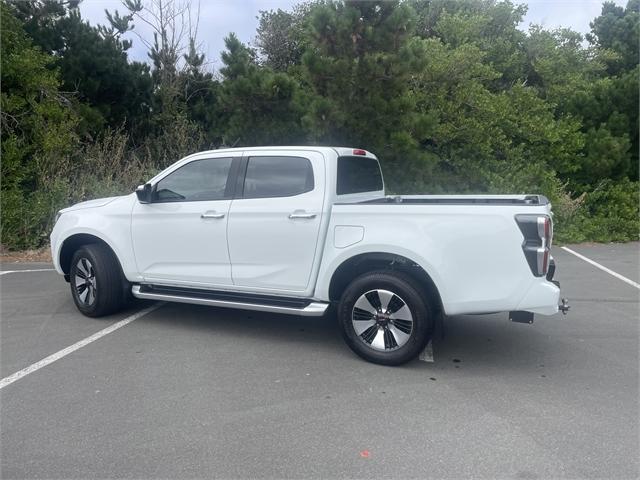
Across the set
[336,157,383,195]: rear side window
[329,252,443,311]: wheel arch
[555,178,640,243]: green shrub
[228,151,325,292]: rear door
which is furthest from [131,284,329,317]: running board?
[555,178,640,243]: green shrub

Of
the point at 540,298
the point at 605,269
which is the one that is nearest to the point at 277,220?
the point at 540,298

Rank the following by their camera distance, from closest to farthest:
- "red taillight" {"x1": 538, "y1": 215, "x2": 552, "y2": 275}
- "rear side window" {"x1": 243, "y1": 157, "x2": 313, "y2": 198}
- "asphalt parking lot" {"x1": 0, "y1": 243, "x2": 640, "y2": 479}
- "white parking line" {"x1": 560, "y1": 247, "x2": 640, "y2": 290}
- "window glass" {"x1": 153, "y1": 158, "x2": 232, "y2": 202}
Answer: "asphalt parking lot" {"x1": 0, "y1": 243, "x2": 640, "y2": 479}
"red taillight" {"x1": 538, "y1": 215, "x2": 552, "y2": 275}
"rear side window" {"x1": 243, "y1": 157, "x2": 313, "y2": 198}
"window glass" {"x1": 153, "y1": 158, "x2": 232, "y2": 202}
"white parking line" {"x1": 560, "y1": 247, "x2": 640, "y2": 290}

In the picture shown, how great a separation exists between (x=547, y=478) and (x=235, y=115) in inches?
369

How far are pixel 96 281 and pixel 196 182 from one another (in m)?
1.50

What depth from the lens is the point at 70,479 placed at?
10.2ft

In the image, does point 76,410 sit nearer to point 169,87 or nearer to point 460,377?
point 460,377

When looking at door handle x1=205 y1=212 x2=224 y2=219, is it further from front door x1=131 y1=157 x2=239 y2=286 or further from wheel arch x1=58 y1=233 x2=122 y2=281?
wheel arch x1=58 y1=233 x2=122 y2=281

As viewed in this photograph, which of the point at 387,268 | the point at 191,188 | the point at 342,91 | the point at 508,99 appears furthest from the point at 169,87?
the point at 387,268

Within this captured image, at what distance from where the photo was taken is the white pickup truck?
437 cm

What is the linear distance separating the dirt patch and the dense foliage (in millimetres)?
277

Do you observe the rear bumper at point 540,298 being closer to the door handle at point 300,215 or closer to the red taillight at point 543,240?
the red taillight at point 543,240

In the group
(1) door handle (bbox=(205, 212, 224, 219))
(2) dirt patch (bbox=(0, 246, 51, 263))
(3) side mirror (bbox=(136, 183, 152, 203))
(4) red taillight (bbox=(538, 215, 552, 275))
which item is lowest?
(2) dirt patch (bbox=(0, 246, 51, 263))

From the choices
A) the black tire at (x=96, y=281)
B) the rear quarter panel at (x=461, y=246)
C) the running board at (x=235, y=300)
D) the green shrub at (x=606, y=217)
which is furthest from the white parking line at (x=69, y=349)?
the green shrub at (x=606, y=217)

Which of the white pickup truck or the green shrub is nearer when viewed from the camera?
the white pickup truck
